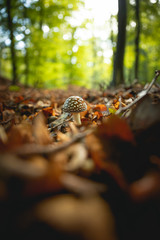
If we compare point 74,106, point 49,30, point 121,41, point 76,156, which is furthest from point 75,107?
point 49,30

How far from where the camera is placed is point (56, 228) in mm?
389

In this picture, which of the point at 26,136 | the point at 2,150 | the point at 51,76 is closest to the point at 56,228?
the point at 2,150

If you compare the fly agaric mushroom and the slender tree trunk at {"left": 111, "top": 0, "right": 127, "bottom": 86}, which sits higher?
the slender tree trunk at {"left": 111, "top": 0, "right": 127, "bottom": 86}

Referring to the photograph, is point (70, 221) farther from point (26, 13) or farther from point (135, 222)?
point (26, 13)

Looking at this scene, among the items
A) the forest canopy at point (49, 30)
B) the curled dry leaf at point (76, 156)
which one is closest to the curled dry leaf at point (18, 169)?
the curled dry leaf at point (76, 156)

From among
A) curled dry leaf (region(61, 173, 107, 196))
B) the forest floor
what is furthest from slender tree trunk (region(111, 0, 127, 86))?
curled dry leaf (region(61, 173, 107, 196))

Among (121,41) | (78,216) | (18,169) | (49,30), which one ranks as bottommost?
(78,216)

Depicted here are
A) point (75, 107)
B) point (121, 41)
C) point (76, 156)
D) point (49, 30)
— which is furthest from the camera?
point (49, 30)

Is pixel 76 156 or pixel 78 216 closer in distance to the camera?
pixel 78 216

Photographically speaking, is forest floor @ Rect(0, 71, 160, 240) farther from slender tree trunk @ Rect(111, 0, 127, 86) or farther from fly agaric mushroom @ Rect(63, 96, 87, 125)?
slender tree trunk @ Rect(111, 0, 127, 86)

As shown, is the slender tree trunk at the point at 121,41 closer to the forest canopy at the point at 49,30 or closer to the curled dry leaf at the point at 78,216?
the forest canopy at the point at 49,30

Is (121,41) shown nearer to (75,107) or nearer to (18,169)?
(75,107)

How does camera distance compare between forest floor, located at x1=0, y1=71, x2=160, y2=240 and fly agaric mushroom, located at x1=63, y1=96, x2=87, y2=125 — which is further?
fly agaric mushroom, located at x1=63, y1=96, x2=87, y2=125

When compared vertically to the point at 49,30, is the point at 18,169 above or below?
below
